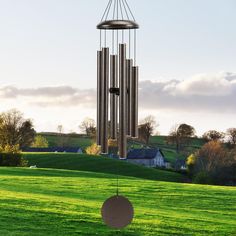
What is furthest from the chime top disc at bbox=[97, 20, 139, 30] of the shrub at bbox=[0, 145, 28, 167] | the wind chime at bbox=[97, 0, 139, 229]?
the shrub at bbox=[0, 145, 28, 167]

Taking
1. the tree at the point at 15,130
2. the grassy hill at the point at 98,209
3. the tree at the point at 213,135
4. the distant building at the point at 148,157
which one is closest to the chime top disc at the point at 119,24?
the grassy hill at the point at 98,209

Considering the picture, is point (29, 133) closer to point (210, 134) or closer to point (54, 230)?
point (210, 134)

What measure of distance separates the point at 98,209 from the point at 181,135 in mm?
66088

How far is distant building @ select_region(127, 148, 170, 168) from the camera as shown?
84438 mm

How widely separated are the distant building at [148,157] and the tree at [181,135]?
2391 mm

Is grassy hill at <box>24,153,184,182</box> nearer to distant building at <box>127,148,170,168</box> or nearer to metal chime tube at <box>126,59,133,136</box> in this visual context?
distant building at <box>127,148,170,168</box>

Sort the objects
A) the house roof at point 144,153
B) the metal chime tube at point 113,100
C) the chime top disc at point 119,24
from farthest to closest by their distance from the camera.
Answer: the house roof at point 144,153 → the metal chime tube at point 113,100 → the chime top disc at point 119,24

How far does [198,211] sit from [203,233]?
5.09m

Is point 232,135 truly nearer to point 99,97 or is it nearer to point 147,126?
point 147,126

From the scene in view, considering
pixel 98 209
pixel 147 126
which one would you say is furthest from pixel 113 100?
pixel 147 126

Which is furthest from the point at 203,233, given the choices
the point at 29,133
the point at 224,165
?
the point at 29,133

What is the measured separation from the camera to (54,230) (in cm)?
1546

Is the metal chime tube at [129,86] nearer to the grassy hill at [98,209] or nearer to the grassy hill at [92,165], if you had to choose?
the grassy hill at [98,209]

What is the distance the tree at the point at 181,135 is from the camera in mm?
84000
